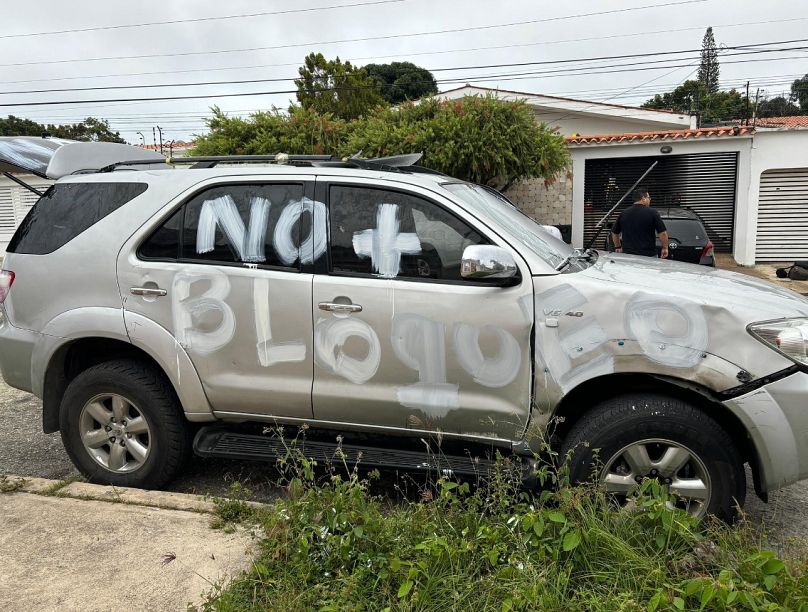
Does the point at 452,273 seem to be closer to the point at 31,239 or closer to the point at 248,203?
the point at 248,203

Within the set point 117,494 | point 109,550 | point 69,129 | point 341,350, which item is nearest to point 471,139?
point 341,350

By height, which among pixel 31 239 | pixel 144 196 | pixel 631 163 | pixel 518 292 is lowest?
pixel 518 292

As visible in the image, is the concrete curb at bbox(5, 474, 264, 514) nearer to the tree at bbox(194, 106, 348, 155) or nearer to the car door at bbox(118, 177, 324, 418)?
the car door at bbox(118, 177, 324, 418)

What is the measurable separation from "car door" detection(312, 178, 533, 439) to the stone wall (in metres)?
15.9

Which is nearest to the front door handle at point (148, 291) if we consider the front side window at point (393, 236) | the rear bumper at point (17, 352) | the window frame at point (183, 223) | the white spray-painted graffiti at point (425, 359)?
the window frame at point (183, 223)

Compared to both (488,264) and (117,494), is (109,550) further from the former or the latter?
(488,264)

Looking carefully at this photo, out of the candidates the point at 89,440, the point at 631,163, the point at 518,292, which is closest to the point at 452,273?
the point at 518,292

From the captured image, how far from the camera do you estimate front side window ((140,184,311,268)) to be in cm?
349

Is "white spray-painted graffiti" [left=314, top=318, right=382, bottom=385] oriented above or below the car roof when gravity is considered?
below

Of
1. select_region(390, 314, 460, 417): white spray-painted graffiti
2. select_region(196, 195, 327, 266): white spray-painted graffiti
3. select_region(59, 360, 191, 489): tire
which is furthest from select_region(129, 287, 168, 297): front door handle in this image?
select_region(390, 314, 460, 417): white spray-painted graffiti

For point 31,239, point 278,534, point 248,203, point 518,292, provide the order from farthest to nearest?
point 31,239 < point 248,203 < point 518,292 < point 278,534

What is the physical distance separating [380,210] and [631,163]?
17.2 metres

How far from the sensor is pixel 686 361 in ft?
9.37

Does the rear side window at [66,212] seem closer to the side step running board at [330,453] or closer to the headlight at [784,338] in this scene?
the side step running board at [330,453]
